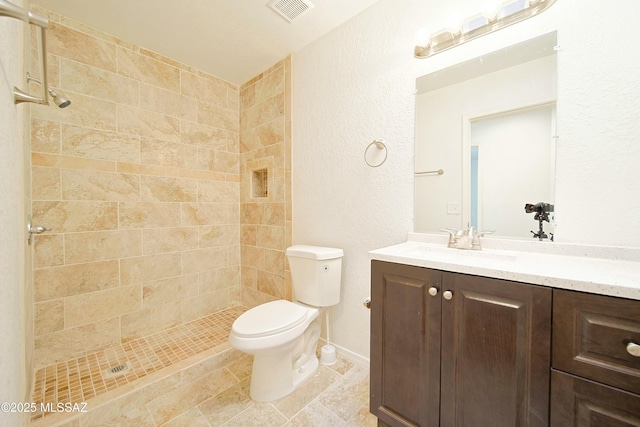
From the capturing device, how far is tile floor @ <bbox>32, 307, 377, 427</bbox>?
129 centimetres

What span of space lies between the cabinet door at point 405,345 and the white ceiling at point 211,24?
1.72m

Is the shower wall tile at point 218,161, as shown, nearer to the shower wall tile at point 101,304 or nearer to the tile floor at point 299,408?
the shower wall tile at point 101,304

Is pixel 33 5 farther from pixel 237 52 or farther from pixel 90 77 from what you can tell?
pixel 237 52

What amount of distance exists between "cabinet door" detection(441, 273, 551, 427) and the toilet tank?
2.76 feet

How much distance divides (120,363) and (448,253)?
2.16 metres

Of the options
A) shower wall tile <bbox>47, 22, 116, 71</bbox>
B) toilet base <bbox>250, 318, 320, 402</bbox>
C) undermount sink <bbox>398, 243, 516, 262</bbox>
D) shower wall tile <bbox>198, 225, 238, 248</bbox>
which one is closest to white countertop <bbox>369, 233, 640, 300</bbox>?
undermount sink <bbox>398, 243, 516, 262</bbox>

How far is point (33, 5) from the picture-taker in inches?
62.5

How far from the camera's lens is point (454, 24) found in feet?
4.00

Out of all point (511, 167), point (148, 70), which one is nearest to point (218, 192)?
point (148, 70)

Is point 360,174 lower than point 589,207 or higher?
higher

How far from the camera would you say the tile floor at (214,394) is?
4.24ft

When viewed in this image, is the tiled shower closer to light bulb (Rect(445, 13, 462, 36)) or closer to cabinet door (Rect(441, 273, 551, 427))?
light bulb (Rect(445, 13, 462, 36))

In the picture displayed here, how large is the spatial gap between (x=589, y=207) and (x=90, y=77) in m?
3.02

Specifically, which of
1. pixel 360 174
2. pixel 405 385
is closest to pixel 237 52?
pixel 360 174
